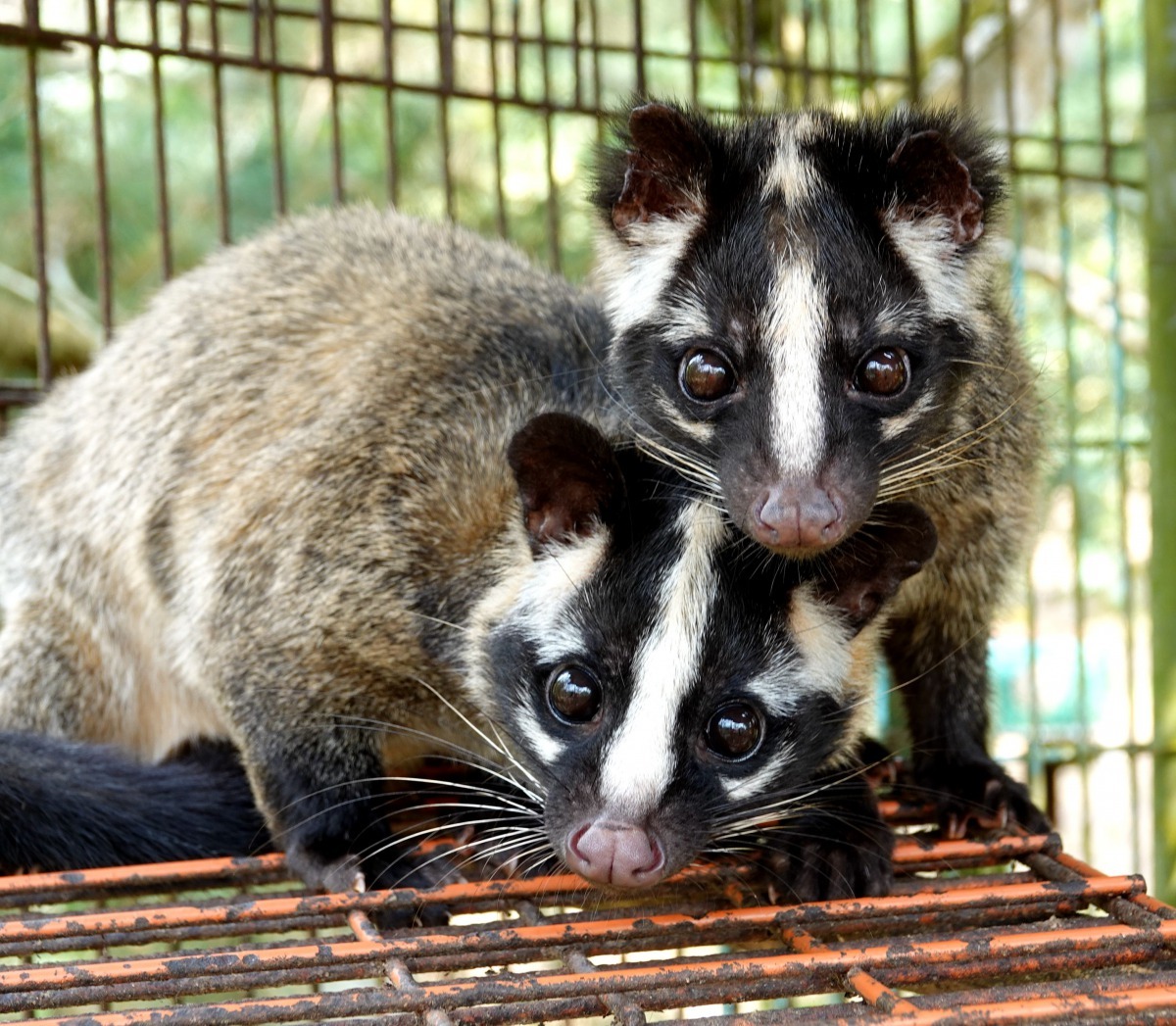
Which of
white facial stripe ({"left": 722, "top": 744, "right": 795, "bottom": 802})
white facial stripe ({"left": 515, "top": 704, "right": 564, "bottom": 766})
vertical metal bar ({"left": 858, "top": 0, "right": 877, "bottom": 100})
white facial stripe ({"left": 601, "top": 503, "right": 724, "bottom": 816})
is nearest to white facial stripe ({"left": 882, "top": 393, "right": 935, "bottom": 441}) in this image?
white facial stripe ({"left": 601, "top": 503, "right": 724, "bottom": 816})

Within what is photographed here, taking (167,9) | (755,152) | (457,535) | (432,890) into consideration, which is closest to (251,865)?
(432,890)

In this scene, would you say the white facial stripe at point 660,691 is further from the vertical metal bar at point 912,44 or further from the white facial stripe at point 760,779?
the vertical metal bar at point 912,44

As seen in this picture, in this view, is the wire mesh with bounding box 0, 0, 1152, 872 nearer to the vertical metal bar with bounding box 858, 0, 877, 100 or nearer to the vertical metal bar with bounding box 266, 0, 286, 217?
the vertical metal bar with bounding box 858, 0, 877, 100

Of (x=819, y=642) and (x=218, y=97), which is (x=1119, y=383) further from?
(x=218, y=97)

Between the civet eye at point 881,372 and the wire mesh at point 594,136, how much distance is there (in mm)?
2240

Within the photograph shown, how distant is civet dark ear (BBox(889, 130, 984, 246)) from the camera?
123 inches

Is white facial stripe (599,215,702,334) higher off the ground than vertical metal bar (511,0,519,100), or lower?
lower

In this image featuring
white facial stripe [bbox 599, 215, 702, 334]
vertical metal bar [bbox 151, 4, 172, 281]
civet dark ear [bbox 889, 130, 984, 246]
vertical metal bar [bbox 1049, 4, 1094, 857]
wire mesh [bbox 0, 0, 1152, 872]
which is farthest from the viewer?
wire mesh [bbox 0, 0, 1152, 872]

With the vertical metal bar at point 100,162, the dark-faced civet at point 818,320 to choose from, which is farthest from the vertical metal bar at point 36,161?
the dark-faced civet at point 818,320

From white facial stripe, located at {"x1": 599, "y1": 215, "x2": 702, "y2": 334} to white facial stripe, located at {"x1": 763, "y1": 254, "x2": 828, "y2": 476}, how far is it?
0.33 meters

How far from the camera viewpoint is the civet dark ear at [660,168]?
3203mm

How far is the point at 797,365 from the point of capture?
9.61 feet

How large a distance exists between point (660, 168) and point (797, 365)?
2.15 feet

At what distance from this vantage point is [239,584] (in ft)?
11.9
